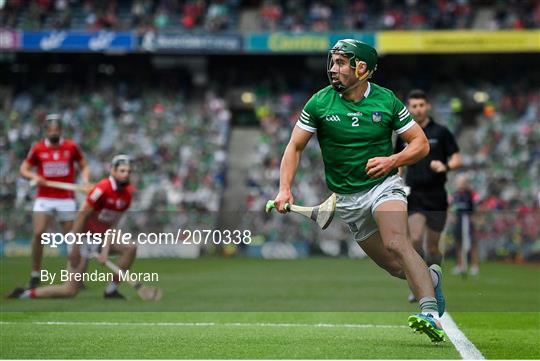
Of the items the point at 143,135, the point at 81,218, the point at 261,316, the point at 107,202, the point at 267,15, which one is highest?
the point at 267,15

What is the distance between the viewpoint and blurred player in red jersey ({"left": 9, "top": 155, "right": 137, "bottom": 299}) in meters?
10.8

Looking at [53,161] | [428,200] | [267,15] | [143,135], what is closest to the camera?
[428,200]

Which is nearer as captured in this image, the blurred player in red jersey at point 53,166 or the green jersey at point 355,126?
the green jersey at point 355,126

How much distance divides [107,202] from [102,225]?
4.29 feet

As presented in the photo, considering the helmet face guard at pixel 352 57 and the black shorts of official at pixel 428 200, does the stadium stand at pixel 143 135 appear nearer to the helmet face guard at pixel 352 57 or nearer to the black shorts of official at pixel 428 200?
the black shorts of official at pixel 428 200

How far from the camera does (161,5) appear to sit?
4097 centimetres

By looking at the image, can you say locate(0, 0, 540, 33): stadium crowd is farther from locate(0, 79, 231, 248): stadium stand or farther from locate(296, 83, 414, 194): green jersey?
locate(296, 83, 414, 194): green jersey

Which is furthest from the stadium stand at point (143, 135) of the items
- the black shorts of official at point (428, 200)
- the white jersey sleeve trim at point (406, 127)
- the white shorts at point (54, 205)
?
the white jersey sleeve trim at point (406, 127)

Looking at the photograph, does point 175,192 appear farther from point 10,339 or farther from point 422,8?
point 10,339

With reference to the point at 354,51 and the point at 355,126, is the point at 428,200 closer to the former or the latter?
the point at 355,126

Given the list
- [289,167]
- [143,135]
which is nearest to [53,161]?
[289,167]

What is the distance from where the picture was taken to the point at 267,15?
130ft

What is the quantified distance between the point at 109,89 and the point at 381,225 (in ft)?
109

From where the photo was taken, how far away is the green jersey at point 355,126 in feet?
28.8
